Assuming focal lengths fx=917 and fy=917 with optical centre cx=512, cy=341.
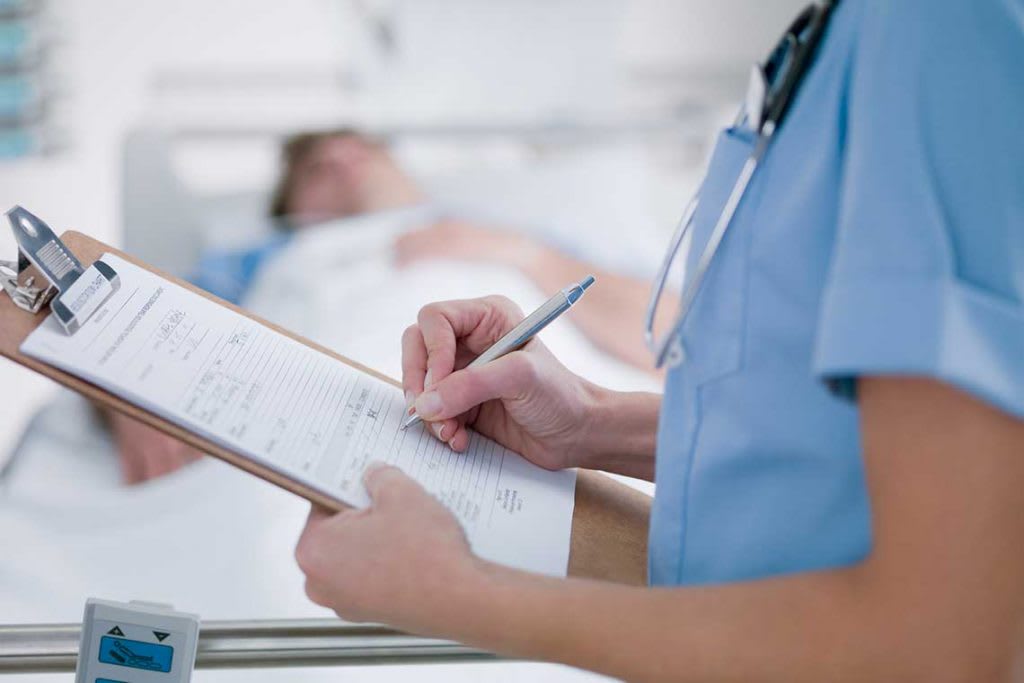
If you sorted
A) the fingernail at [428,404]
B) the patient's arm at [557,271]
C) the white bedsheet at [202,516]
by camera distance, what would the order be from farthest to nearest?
1. the patient's arm at [557,271]
2. the white bedsheet at [202,516]
3. the fingernail at [428,404]

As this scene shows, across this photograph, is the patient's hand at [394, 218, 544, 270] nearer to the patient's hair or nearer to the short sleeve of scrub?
the patient's hair

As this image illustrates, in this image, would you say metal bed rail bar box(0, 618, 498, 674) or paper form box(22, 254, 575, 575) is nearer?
paper form box(22, 254, 575, 575)

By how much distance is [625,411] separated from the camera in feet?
2.58

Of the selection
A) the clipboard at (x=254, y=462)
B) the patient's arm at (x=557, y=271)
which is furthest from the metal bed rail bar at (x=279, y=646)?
the patient's arm at (x=557, y=271)

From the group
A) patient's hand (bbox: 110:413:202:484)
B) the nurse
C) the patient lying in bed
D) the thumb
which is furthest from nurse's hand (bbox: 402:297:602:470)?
patient's hand (bbox: 110:413:202:484)

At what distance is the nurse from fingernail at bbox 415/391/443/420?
0.08 metres

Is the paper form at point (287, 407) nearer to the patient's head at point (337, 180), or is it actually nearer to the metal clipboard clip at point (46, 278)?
the metal clipboard clip at point (46, 278)

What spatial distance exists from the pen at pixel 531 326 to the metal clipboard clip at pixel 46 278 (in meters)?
0.24

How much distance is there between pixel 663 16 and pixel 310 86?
1126mm

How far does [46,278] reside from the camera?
605 millimetres

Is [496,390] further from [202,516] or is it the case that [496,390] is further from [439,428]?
[202,516]

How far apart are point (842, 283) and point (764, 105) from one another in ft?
0.49

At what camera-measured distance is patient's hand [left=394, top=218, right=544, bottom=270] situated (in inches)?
77.6

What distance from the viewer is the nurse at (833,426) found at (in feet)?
1.41
